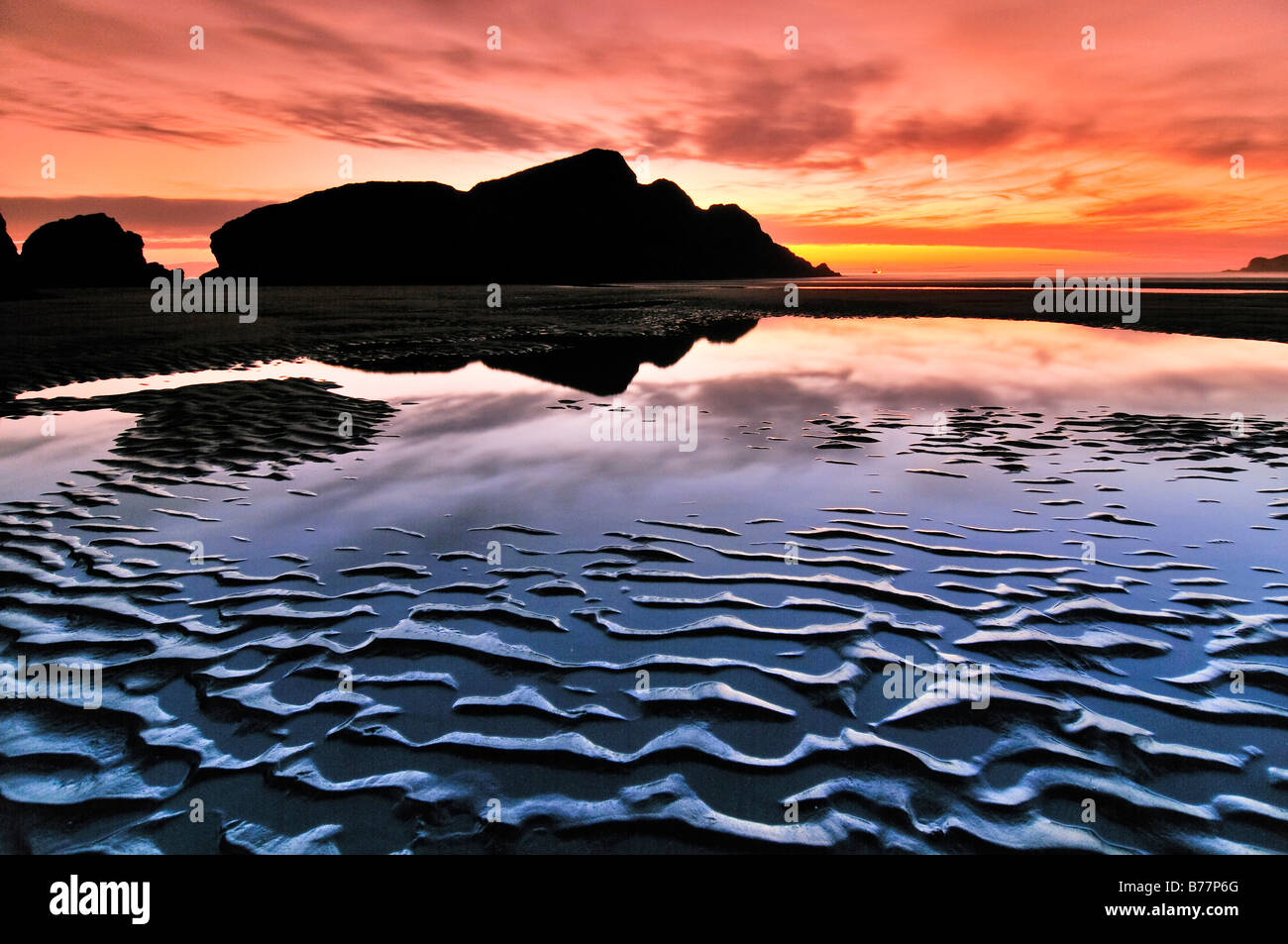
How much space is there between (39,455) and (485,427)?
731 centimetres

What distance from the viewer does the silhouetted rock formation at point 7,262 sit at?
6022 cm

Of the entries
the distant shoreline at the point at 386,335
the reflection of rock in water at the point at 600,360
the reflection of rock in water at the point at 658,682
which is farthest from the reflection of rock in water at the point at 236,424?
the reflection of rock in water at the point at 600,360

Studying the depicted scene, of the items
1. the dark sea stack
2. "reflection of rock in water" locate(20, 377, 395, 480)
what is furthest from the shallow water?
the dark sea stack

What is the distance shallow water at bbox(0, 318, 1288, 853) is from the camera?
386cm

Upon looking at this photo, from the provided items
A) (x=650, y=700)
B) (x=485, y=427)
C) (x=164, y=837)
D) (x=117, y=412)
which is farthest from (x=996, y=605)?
(x=117, y=412)

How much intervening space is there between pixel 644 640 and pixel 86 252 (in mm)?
232495

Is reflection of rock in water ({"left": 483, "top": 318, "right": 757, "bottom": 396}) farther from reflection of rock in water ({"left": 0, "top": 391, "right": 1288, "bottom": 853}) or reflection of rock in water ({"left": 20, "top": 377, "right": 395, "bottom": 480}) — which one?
reflection of rock in water ({"left": 0, "top": 391, "right": 1288, "bottom": 853})

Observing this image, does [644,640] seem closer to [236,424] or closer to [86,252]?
[236,424]

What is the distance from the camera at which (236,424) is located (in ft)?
44.6

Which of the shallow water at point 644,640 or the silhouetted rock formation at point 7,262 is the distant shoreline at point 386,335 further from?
the silhouetted rock formation at point 7,262

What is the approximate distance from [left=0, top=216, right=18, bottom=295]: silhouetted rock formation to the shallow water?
6745 cm
